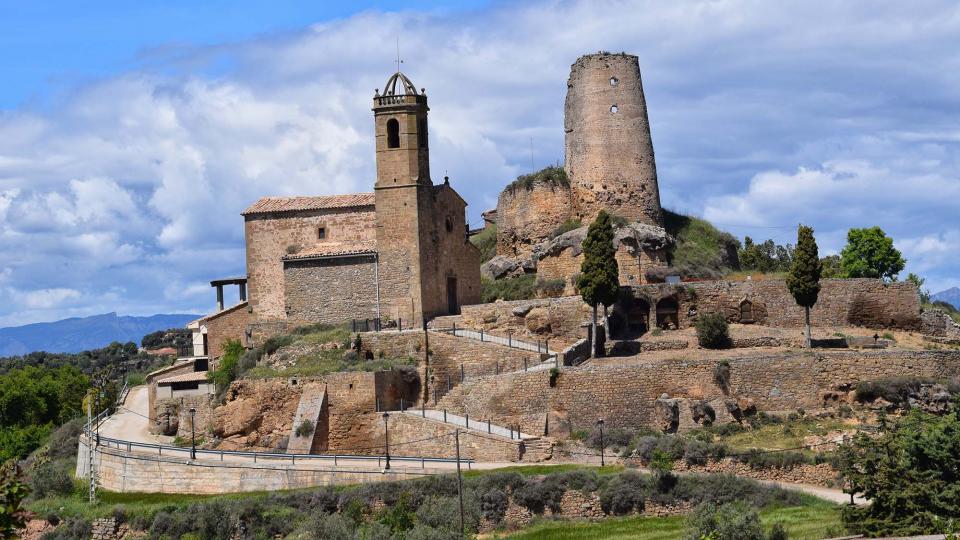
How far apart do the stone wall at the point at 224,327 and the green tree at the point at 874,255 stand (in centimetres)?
2857

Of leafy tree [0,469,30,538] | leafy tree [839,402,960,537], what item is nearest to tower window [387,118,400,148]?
A: leafy tree [839,402,960,537]

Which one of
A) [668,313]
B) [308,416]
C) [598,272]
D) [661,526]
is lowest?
[661,526]

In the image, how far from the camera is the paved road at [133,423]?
59.2 metres

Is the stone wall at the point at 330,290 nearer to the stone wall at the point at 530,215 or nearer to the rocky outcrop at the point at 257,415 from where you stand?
the rocky outcrop at the point at 257,415

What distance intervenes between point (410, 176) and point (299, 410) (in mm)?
10415

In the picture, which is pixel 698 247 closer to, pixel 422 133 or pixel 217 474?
pixel 422 133

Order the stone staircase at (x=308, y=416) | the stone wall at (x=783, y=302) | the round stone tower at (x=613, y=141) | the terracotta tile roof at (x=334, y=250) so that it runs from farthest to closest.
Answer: the round stone tower at (x=613, y=141) < the terracotta tile roof at (x=334, y=250) < the stone wall at (x=783, y=302) < the stone staircase at (x=308, y=416)

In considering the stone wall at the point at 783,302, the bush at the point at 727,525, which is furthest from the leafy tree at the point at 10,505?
the stone wall at the point at 783,302

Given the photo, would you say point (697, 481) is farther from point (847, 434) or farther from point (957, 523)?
point (957, 523)

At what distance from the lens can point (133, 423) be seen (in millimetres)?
62469

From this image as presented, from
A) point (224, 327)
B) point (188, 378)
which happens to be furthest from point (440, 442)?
point (224, 327)

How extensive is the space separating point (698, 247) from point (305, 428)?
69.2 ft

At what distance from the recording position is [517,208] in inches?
2694

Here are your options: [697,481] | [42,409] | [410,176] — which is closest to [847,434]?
[697,481]
